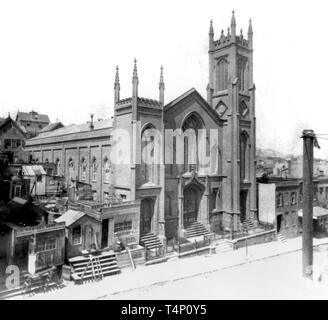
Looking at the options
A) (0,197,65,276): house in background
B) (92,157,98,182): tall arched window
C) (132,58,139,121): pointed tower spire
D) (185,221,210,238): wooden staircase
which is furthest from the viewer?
(92,157,98,182): tall arched window

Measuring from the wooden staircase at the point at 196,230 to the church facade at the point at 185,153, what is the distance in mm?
123

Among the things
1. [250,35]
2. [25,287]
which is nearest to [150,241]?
[25,287]

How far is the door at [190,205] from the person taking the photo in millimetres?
34625

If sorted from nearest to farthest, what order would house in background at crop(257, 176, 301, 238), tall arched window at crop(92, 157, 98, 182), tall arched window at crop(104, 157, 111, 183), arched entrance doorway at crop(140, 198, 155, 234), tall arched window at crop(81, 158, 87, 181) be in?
arched entrance doorway at crop(140, 198, 155, 234), tall arched window at crop(104, 157, 111, 183), tall arched window at crop(92, 157, 98, 182), tall arched window at crop(81, 158, 87, 181), house in background at crop(257, 176, 301, 238)

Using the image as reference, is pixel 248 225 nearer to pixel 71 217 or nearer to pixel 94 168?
pixel 94 168

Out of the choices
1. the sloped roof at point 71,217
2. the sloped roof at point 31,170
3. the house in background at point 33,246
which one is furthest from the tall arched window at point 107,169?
the house in background at point 33,246

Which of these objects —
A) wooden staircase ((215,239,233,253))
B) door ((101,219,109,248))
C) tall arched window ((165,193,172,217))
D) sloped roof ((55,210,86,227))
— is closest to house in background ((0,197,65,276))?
sloped roof ((55,210,86,227))

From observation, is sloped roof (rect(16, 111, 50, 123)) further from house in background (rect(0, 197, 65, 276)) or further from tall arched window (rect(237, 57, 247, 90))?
house in background (rect(0, 197, 65, 276))

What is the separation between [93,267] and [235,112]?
81.6 feet

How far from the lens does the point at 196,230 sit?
34031 mm

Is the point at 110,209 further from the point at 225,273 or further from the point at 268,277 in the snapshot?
the point at 268,277

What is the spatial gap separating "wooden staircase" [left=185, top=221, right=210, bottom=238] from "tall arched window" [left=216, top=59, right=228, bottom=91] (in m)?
18.1

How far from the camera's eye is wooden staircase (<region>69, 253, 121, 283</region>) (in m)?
21.5

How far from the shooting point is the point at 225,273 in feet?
77.5
